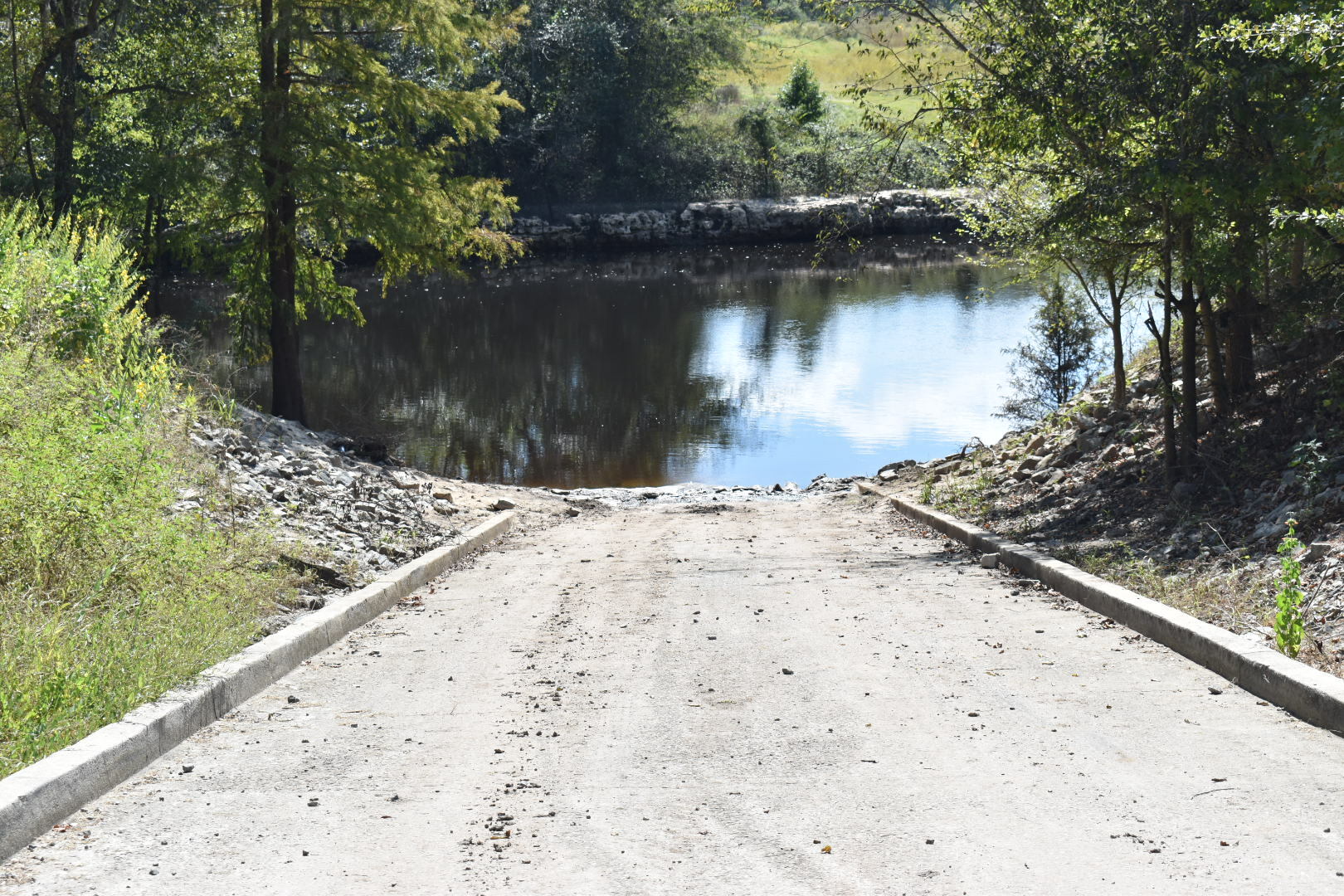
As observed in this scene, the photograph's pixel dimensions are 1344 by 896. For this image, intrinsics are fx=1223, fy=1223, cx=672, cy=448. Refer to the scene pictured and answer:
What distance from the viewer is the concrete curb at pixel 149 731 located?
13.9 feet

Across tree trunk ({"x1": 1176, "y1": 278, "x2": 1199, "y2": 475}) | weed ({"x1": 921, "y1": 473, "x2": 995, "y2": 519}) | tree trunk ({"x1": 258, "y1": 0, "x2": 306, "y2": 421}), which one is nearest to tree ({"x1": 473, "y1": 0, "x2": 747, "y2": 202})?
tree trunk ({"x1": 258, "y1": 0, "x2": 306, "y2": 421})

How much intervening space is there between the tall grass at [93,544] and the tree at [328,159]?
6.37 metres

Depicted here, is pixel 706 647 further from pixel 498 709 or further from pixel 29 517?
pixel 29 517

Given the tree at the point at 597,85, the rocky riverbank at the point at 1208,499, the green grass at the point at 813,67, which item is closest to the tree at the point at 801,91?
the green grass at the point at 813,67

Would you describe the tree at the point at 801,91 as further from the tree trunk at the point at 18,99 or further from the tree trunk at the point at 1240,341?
the tree trunk at the point at 1240,341

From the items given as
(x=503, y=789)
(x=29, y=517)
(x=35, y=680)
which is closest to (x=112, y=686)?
(x=35, y=680)

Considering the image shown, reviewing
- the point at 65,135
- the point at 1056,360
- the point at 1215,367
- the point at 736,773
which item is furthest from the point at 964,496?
the point at 65,135

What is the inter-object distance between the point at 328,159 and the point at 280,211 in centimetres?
123

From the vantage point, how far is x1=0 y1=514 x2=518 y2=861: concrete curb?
167 inches

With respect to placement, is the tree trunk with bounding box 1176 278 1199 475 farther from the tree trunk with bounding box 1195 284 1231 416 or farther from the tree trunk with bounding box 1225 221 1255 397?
the tree trunk with bounding box 1225 221 1255 397

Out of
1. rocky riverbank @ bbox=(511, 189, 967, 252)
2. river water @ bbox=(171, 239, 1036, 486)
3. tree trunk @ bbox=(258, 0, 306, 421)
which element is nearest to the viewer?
tree trunk @ bbox=(258, 0, 306, 421)

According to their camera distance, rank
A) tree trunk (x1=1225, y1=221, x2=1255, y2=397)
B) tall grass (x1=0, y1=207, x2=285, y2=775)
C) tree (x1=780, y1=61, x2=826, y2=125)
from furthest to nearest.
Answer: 1. tree (x1=780, y1=61, x2=826, y2=125)
2. tree trunk (x1=1225, y1=221, x2=1255, y2=397)
3. tall grass (x1=0, y1=207, x2=285, y2=775)

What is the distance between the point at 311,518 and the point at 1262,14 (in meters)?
8.27

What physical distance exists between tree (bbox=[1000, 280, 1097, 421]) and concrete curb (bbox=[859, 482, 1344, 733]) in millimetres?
13793
